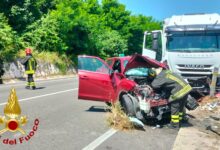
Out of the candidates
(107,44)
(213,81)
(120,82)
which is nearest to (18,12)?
(107,44)

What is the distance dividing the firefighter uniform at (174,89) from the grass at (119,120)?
3.19 feet

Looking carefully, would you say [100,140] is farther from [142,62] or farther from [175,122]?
[142,62]

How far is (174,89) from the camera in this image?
8.05 metres

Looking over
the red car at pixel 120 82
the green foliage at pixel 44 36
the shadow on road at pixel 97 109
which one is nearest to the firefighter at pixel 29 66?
the shadow on road at pixel 97 109

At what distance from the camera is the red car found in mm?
8430

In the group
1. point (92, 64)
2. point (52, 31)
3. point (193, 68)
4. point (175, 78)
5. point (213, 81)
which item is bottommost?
point (213, 81)

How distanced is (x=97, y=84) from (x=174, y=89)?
8.26 ft

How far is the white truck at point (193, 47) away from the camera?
12.6m

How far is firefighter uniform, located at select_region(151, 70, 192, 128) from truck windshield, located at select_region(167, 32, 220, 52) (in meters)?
4.93

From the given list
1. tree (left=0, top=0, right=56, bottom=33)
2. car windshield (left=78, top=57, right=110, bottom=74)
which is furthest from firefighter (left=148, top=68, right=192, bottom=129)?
tree (left=0, top=0, right=56, bottom=33)

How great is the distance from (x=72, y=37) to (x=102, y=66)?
24.6 metres

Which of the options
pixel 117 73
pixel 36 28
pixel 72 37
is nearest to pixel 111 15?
pixel 72 37

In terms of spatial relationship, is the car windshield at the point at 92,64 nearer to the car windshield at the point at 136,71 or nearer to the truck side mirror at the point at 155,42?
the car windshield at the point at 136,71

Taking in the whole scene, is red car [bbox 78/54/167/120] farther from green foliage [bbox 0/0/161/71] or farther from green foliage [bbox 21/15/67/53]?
green foliage [bbox 21/15/67/53]
